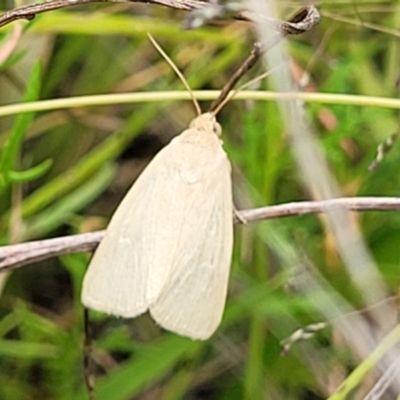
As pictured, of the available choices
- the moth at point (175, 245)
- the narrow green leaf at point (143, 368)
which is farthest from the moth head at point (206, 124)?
the narrow green leaf at point (143, 368)

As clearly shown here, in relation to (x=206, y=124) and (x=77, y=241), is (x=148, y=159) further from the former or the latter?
(x=77, y=241)

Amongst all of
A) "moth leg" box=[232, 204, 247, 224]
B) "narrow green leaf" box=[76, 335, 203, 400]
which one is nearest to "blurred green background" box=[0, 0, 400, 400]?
"narrow green leaf" box=[76, 335, 203, 400]

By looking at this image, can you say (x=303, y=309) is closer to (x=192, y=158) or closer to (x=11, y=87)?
(x=192, y=158)

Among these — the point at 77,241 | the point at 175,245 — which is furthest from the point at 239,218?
the point at 77,241

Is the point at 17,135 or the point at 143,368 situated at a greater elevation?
A: the point at 17,135

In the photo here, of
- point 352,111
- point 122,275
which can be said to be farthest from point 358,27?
point 122,275

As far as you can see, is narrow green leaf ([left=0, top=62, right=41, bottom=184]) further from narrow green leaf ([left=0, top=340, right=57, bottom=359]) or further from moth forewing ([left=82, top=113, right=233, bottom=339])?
narrow green leaf ([left=0, top=340, right=57, bottom=359])
